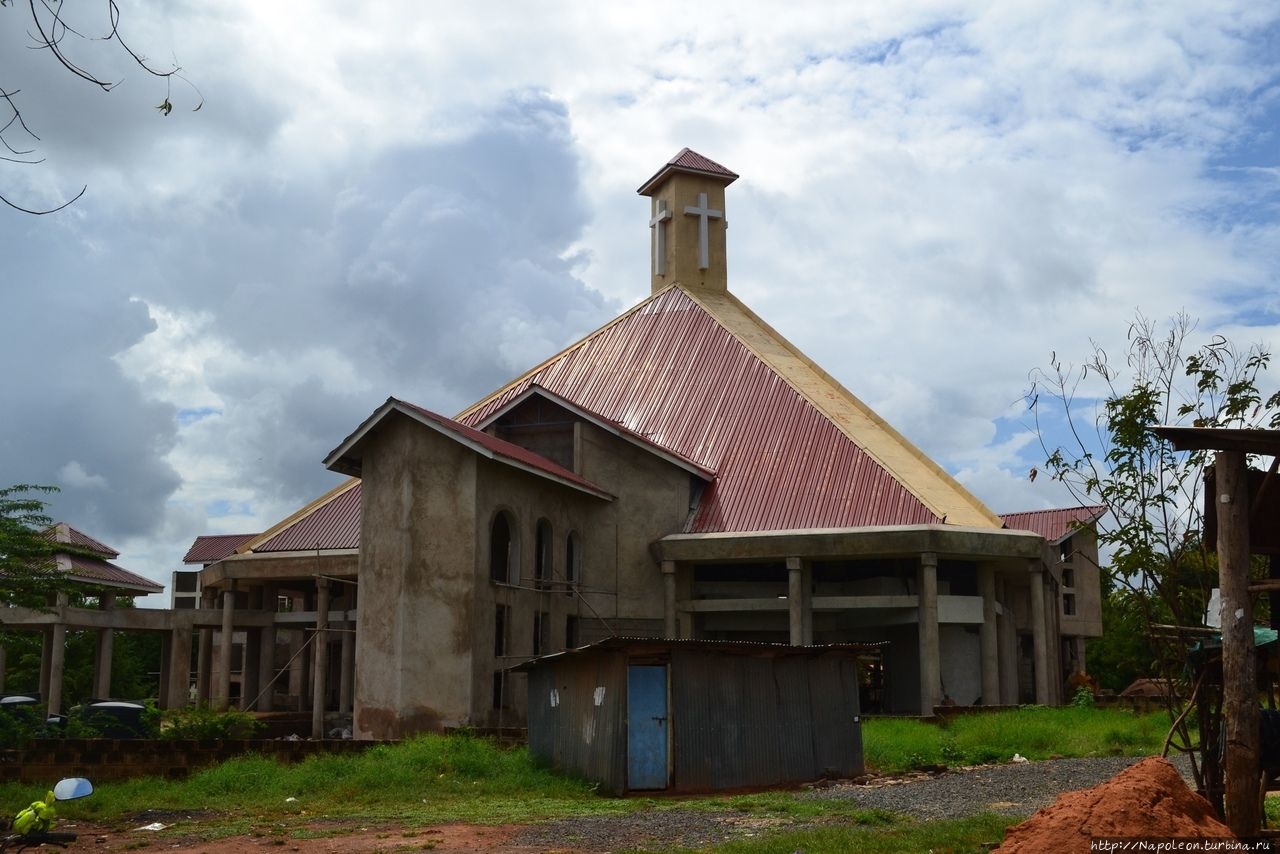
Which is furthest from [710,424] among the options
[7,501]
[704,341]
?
[7,501]

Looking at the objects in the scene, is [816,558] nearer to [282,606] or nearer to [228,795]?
[228,795]

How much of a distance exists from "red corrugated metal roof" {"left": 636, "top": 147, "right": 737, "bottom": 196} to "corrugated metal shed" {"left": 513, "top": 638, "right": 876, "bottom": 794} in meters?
22.6

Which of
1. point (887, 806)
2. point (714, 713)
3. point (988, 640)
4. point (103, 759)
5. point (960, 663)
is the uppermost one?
point (988, 640)

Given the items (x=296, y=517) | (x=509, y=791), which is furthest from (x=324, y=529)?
(x=509, y=791)

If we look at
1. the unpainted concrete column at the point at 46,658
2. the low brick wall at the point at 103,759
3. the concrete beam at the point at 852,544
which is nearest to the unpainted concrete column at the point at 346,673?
the concrete beam at the point at 852,544

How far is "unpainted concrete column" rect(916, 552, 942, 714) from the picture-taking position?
29.0 meters

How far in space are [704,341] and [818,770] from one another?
18.9m

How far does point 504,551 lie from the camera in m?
29.0

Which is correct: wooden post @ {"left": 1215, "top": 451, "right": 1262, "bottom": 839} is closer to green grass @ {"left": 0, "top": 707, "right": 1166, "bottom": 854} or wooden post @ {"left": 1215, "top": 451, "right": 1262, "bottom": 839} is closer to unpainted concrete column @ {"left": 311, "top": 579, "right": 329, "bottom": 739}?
green grass @ {"left": 0, "top": 707, "right": 1166, "bottom": 854}

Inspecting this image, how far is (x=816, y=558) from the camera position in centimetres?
3009

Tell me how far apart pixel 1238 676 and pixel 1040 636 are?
2215cm

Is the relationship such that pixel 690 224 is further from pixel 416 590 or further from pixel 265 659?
pixel 416 590

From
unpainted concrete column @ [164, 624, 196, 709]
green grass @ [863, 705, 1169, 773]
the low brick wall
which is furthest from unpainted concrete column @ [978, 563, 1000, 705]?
unpainted concrete column @ [164, 624, 196, 709]

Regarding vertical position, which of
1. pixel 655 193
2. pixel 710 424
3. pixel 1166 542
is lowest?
pixel 1166 542
